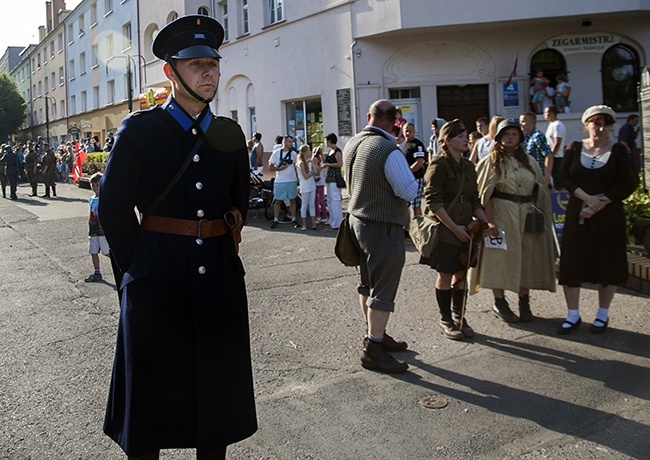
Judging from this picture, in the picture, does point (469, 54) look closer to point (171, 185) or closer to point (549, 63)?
point (549, 63)

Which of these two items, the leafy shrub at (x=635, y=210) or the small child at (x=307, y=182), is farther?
the small child at (x=307, y=182)

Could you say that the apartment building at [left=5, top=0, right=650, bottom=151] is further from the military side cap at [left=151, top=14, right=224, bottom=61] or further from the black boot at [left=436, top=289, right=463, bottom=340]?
the military side cap at [left=151, top=14, right=224, bottom=61]

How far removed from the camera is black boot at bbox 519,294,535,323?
6.20m

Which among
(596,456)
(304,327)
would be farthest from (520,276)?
(596,456)

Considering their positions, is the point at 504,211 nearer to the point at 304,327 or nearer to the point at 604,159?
the point at 604,159

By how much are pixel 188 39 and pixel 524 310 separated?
4.46 meters

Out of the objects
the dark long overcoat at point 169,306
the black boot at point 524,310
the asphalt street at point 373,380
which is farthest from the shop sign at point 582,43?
the dark long overcoat at point 169,306

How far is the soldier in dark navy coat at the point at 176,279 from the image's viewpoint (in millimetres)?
2824

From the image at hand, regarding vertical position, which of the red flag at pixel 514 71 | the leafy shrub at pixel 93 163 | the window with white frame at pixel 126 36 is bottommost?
the leafy shrub at pixel 93 163

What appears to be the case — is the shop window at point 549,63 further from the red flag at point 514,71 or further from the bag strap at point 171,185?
the bag strap at point 171,185

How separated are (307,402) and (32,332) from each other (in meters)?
3.46

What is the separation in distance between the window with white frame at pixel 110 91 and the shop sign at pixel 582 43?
Answer: 29787 mm

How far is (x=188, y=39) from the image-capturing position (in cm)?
297

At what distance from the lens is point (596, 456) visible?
365 cm
